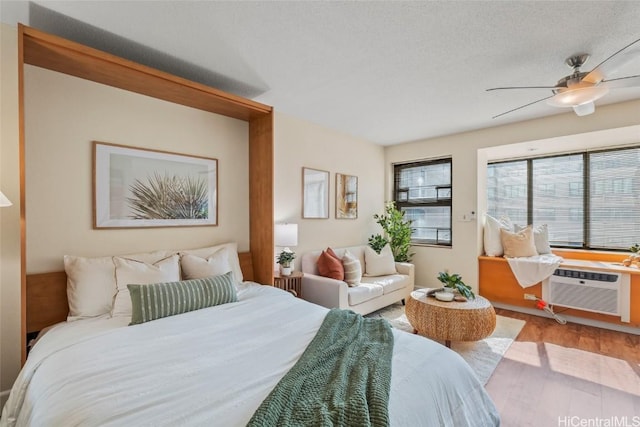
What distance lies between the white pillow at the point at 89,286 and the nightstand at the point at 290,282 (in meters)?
1.45

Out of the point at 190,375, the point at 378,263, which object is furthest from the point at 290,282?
the point at 190,375

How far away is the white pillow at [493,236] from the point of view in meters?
4.18

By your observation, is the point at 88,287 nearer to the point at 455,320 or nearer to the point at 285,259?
the point at 285,259

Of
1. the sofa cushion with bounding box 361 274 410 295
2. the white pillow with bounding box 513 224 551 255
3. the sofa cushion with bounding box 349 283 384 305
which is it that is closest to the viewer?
the sofa cushion with bounding box 349 283 384 305

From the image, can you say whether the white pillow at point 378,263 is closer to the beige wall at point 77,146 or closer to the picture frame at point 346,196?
the picture frame at point 346,196

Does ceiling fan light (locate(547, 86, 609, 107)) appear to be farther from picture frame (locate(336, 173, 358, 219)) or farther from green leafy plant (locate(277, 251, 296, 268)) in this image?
green leafy plant (locate(277, 251, 296, 268))

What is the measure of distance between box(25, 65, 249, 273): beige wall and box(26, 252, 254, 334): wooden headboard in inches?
3.7

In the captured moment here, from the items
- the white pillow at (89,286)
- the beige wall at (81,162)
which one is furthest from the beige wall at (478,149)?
the white pillow at (89,286)

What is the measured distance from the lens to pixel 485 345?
2877 millimetres

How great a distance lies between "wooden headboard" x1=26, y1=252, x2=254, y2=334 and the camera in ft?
6.46

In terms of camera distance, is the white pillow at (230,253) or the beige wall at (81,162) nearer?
the beige wall at (81,162)

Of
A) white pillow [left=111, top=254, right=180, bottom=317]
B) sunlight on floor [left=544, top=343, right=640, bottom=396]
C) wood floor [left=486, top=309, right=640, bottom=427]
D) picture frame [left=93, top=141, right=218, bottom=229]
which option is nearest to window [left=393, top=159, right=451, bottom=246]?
wood floor [left=486, top=309, right=640, bottom=427]

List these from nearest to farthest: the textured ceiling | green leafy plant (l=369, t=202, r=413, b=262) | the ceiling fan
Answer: the textured ceiling, the ceiling fan, green leafy plant (l=369, t=202, r=413, b=262)

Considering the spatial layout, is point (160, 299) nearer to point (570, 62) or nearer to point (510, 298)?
point (570, 62)
